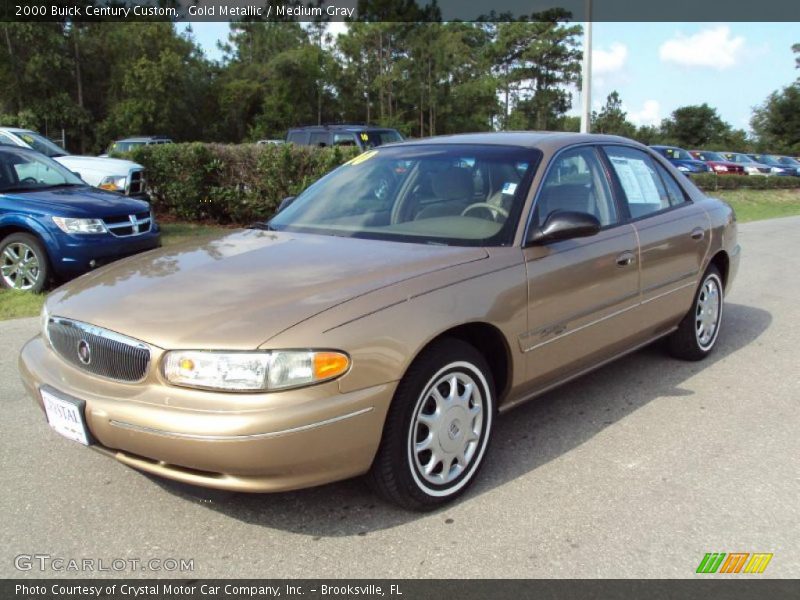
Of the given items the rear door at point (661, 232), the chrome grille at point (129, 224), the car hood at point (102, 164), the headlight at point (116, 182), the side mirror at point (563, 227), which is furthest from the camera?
the car hood at point (102, 164)

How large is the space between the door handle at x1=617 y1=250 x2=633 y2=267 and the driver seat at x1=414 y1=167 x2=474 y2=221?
950 mm

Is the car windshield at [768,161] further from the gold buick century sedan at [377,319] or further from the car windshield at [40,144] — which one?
Result: the gold buick century sedan at [377,319]

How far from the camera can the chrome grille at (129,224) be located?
305 inches

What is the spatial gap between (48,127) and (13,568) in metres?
41.8

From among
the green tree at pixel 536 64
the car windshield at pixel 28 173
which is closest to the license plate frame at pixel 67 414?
the car windshield at pixel 28 173

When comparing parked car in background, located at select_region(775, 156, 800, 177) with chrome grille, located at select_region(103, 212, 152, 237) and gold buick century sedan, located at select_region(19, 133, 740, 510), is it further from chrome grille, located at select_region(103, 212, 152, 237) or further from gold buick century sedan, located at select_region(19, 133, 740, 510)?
gold buick century sedan, located at select_region(19, 133, 740, 510)

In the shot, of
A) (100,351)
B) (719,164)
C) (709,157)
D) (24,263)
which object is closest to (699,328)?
(100,351)

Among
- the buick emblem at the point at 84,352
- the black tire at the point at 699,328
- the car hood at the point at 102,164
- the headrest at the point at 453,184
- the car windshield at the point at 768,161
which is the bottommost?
the black tire at the point at 699,328

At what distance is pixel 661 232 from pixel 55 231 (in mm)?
5856

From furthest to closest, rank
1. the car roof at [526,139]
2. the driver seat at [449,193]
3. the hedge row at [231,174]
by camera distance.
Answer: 1. the hedge row at [231,174]
2. the car roof at [526,139]
3. the driver seat at [449,193]

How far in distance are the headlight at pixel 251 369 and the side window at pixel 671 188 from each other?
3.24 m

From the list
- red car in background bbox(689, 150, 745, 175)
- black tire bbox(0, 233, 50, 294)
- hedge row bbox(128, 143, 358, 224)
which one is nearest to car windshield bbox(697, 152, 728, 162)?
red car in background bbox(689, 150, 745, 175)

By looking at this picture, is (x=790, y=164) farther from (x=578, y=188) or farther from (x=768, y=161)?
(x=578, y=188)

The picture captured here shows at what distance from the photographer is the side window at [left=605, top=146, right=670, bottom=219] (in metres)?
4.54
